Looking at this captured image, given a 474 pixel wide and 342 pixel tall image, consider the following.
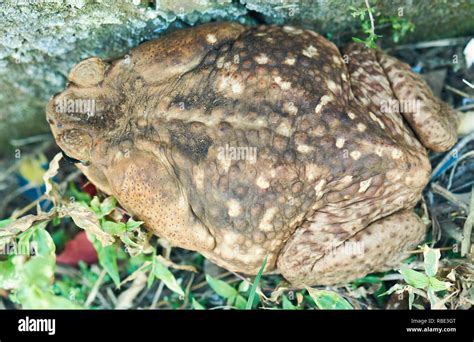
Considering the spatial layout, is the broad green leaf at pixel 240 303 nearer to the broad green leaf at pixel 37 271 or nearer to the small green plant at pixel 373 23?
the broad green leaf at pixel 37 271

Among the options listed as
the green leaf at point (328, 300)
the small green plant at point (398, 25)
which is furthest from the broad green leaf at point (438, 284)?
the small green plant at point (398, 25)

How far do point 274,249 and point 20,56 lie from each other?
6.22 feet

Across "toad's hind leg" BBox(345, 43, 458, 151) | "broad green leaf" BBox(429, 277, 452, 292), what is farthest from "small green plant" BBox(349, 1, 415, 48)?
"broad green leaf" BBox(429, 277, 452, 292)

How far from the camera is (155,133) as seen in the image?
112 inches

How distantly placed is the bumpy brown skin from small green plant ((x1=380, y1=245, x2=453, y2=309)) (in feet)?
0.52

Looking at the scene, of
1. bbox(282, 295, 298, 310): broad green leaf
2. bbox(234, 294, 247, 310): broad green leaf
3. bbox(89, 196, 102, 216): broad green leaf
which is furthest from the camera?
bbox(234, 294, 247, 310): broad green leaf

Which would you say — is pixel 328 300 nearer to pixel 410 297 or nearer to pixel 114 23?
pixel 410 297

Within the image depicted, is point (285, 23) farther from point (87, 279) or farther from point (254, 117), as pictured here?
point (87, 279)

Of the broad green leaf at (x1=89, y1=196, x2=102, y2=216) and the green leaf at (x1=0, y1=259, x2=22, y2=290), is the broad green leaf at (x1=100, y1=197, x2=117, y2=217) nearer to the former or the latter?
the broad green leaf at (x1=89, y1=196, x2=102, y2=216)

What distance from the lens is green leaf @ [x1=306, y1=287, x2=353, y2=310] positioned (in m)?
3.18

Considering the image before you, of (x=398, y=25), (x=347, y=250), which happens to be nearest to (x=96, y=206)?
(x=347, y=250)

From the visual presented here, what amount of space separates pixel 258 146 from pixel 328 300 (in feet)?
3.51
